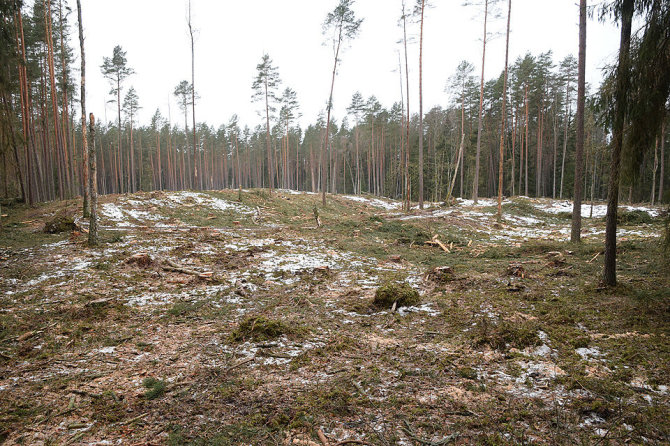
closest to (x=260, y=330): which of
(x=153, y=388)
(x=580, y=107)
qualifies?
(x=153, y=388)

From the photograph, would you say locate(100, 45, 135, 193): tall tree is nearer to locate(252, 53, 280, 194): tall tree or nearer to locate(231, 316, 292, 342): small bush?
locate(252, 53, 280, 194): tall tree

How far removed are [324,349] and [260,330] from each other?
1.27m

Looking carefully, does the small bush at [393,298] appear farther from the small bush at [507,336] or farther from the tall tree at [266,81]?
the tall tree at [266,81]

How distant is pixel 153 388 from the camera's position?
3.69m

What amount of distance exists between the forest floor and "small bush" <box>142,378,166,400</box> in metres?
0.03

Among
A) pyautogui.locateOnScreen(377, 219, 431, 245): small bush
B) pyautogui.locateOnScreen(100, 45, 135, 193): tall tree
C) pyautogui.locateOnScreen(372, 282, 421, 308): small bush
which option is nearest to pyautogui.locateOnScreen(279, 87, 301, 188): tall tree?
pyautogui.locateOnScreen(100, 45, 135, 193): tall tree

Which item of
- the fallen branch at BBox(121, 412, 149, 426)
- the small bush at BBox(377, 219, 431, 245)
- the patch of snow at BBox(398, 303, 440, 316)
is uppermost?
the small bush at BBox(377, 219, 431, 245)

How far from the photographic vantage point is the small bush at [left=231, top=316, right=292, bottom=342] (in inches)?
203

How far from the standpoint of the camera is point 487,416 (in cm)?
296

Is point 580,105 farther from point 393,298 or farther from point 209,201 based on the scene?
point 209,201

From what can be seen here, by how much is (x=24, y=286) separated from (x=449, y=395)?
979cm

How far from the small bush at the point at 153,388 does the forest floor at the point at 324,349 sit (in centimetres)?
3

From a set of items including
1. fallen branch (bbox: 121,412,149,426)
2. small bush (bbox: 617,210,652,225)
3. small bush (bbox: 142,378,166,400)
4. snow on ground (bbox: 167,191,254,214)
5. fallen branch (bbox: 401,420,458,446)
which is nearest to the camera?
fallen branch (bbox: 401,420,458,446)

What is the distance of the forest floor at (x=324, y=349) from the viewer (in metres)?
2.92
